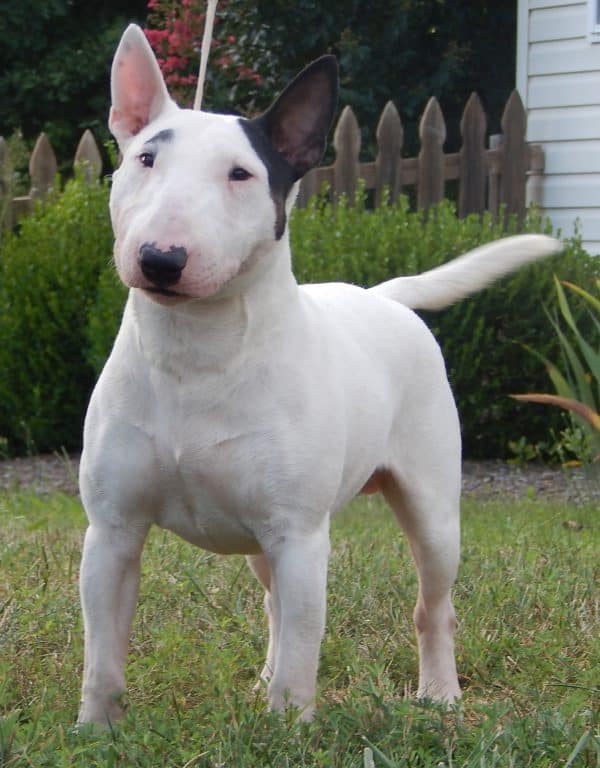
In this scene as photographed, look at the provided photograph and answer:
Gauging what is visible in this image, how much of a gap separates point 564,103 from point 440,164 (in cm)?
152

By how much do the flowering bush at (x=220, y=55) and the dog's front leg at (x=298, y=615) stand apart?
10526 millimetres

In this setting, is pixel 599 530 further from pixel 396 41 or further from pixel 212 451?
pixel 396 41

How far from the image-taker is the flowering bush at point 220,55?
1324 centimetres

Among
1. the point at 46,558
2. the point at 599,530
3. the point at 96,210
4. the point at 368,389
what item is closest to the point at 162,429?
the point at 368,389

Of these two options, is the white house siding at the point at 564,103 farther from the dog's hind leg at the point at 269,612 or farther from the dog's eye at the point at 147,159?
the dog's eye at the point at 147,159

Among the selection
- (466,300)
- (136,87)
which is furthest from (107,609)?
(466,300)

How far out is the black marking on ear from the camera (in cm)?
300

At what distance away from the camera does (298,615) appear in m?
3.04

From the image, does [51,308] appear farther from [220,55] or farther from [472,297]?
[220,55]

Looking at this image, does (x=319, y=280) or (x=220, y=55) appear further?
(x=220, y=55)

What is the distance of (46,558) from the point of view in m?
4.82

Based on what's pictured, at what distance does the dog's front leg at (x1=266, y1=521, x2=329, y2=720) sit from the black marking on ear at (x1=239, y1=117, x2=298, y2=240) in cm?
72

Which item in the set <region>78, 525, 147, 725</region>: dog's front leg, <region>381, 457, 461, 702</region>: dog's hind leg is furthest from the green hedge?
<region>78, 525, 147, 725</region>: dog's front leg

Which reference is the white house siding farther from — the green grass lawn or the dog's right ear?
the dog's right ear
